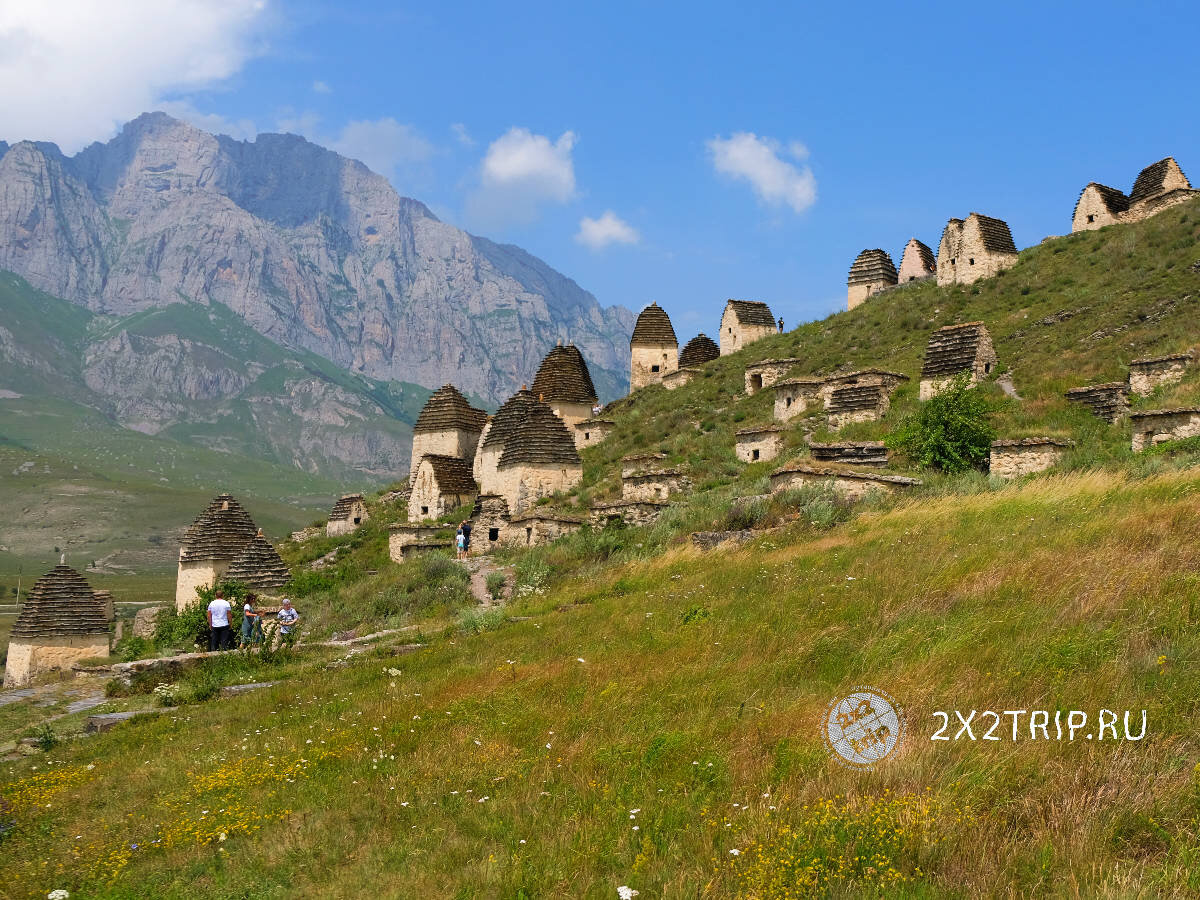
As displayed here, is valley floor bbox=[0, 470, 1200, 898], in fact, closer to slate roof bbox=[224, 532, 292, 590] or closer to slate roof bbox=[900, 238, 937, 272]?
slate roof bbox=[224, 532, 292, 590]

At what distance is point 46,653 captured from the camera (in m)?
26.6

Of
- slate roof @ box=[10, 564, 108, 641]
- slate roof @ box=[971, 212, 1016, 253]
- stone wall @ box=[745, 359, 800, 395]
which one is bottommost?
slate roof @ box=[10, 564, 108, 641]

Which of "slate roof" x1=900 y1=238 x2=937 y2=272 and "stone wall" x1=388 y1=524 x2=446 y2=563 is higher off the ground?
"slate roof" x1=900 y1=238 x2=937 y2=272

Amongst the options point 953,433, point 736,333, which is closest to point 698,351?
point 736,333

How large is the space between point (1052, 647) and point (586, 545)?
1478cm

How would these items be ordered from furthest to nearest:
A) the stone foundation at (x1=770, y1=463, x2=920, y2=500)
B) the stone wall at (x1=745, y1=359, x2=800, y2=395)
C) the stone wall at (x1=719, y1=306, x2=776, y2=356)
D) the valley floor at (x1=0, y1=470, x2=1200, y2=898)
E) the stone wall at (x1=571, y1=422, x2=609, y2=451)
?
1. the stone wall at (x1=719, y1=306, x2=776, y2=356)
2. the stone wall at (x1=571, y1=422, x2=609, y2=451)
3. the stone wall at (x1=745, y1=359, x2=800, y2=395)
4. the stone foundation at (x1=770, y1=463, x2=920, y2=500)
5. the valley floor at (x1=0, y1=470, x2=1200, y2=898)

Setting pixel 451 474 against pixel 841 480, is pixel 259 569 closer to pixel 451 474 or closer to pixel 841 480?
pixel 451 474

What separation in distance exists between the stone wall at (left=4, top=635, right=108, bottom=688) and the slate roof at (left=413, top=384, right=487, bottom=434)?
50.2ft

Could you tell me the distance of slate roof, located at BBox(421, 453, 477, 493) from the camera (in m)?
34.5

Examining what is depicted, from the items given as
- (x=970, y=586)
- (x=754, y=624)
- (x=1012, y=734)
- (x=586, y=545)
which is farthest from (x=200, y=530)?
(x=1012, y=734)

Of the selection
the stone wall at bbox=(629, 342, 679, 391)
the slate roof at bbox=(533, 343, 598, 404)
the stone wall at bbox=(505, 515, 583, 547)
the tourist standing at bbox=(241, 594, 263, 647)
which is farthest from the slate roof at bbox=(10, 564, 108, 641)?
the stone wall at bbox=(629, 342, 679, 391)

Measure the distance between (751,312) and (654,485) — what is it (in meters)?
28.3

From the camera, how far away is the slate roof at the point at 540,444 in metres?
30.2

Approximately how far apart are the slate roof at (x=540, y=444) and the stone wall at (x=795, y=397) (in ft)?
23.1
